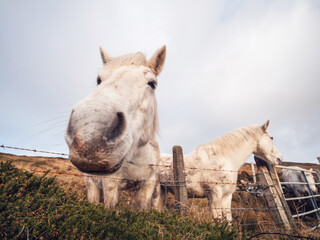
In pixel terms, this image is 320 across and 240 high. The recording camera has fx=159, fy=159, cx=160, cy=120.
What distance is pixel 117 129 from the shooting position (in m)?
1.40

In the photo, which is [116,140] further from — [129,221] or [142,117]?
[129,221]

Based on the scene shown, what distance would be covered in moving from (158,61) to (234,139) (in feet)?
13.1

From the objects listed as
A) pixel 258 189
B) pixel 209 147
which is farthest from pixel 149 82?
pixel 258 189

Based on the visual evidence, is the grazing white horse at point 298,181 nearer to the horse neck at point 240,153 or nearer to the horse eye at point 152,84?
the horse neck at point 240,153

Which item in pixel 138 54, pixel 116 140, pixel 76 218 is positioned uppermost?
pixel 138 54

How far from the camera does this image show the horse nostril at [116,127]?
1.31 m

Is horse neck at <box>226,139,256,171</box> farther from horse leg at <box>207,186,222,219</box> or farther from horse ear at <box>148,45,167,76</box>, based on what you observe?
horse ear at <box>148,45,167,76</box>

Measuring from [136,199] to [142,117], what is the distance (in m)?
1.60

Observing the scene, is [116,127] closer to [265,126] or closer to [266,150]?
[266,150]

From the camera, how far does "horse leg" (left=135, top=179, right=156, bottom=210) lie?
2.76 metres

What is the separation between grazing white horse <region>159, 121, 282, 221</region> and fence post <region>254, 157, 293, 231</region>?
0.71 metres

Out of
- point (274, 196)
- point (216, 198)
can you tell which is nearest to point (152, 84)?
point (216, 198)

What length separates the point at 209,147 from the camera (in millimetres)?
5316

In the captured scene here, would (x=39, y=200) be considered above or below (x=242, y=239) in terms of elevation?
above
